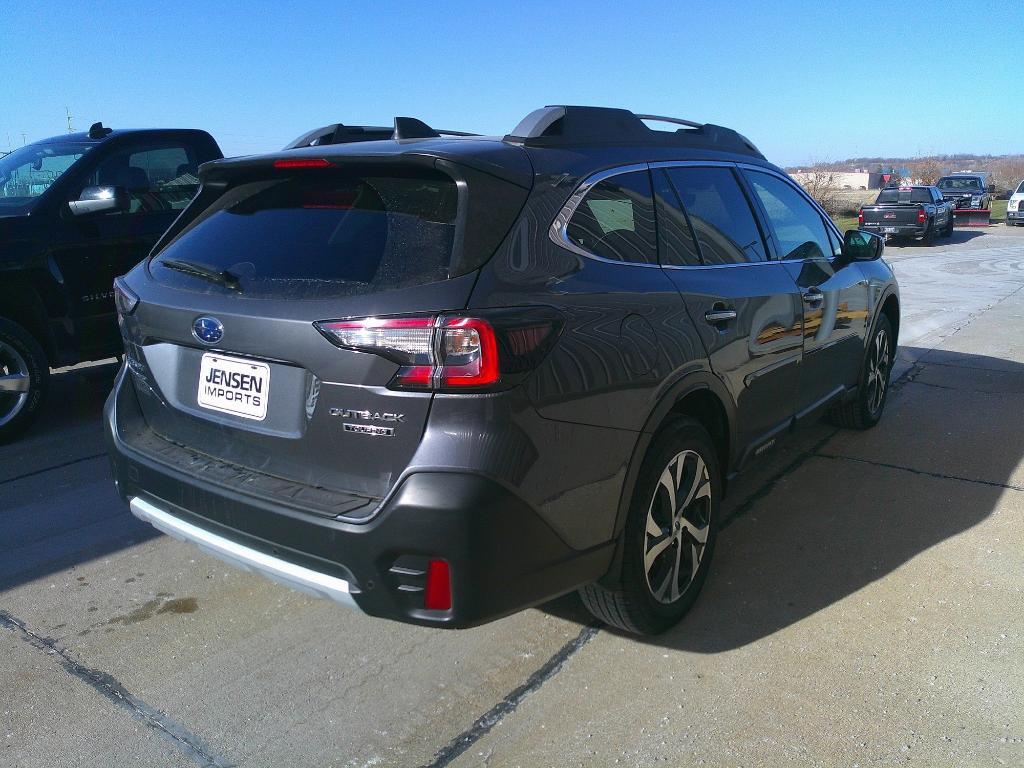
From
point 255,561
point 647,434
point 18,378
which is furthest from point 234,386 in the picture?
point 18,378

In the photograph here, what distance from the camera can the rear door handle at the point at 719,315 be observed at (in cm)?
333

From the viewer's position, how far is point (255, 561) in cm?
267

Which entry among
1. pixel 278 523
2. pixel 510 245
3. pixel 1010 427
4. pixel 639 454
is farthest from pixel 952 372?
pixel 278 523

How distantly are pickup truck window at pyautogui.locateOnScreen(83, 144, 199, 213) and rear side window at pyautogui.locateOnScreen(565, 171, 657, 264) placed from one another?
4204 millimetres

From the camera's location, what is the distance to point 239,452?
109 inches

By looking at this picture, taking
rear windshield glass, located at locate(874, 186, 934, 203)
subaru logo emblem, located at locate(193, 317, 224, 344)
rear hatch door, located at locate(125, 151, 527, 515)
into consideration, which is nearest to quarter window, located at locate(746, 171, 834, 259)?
rear hatch door, located at locate(125, 151, 527, 515)

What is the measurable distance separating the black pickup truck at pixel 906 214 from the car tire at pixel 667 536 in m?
22.1

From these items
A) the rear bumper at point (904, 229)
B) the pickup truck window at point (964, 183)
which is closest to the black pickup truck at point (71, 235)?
the rear bumper at point (904, 229)

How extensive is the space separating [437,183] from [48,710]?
2.13m

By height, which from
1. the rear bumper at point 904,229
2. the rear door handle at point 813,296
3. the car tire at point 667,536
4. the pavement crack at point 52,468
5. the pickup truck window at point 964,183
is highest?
the pickup truck window at point 964,183

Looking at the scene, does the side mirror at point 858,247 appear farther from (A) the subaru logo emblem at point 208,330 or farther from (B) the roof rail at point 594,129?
(A) the subaru logo emblem at point 208,330

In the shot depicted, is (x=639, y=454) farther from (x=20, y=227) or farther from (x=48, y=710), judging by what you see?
(x=20, y=227)

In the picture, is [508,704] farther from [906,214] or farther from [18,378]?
[906,214]

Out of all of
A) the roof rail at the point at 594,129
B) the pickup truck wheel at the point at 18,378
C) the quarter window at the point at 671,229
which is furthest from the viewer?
the pickup truck wheel at the point at 18,378
